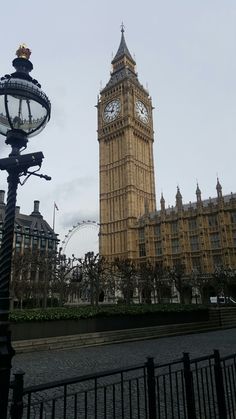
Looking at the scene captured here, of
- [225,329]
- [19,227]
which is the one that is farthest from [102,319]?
[19,227]

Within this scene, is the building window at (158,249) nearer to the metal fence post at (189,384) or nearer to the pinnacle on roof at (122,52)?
the pinnacle on roof at (122,52)

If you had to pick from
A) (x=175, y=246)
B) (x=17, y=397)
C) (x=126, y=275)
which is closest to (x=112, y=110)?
(x=175, y=246)

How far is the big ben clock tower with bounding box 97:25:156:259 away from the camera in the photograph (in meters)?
79.4

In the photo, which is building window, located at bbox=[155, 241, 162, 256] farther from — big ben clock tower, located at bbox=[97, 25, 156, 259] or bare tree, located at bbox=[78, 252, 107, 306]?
bare tree, located at bbox=[78, 252, 107, 306]

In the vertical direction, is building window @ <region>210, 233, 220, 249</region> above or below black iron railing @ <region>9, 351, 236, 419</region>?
above

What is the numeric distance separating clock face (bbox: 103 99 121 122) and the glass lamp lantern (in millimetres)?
86013

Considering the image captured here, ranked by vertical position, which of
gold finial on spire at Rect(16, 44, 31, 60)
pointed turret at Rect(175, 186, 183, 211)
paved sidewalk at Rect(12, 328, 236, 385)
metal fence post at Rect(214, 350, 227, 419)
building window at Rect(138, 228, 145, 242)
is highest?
pointed turret at Rect(175, 186, 183, 211)

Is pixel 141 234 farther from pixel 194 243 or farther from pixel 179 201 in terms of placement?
pixel 194 243

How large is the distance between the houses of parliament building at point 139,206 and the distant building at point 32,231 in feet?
90.3

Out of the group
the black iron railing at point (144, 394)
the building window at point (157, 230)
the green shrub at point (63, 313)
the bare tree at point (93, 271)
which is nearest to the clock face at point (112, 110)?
the building window at point (157, 230)

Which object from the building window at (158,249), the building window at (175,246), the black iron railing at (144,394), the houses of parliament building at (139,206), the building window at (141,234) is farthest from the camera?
the building window at (141,234)

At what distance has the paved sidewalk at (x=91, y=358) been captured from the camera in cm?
1038

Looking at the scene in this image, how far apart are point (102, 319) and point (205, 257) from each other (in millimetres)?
48899

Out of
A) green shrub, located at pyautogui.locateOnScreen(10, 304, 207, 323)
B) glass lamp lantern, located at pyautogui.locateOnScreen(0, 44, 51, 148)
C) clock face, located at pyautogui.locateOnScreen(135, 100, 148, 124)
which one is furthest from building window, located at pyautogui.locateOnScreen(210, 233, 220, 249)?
glass lamp lantern, located at pyautogui.locateOnScreen(0, 44, 51, 148)
